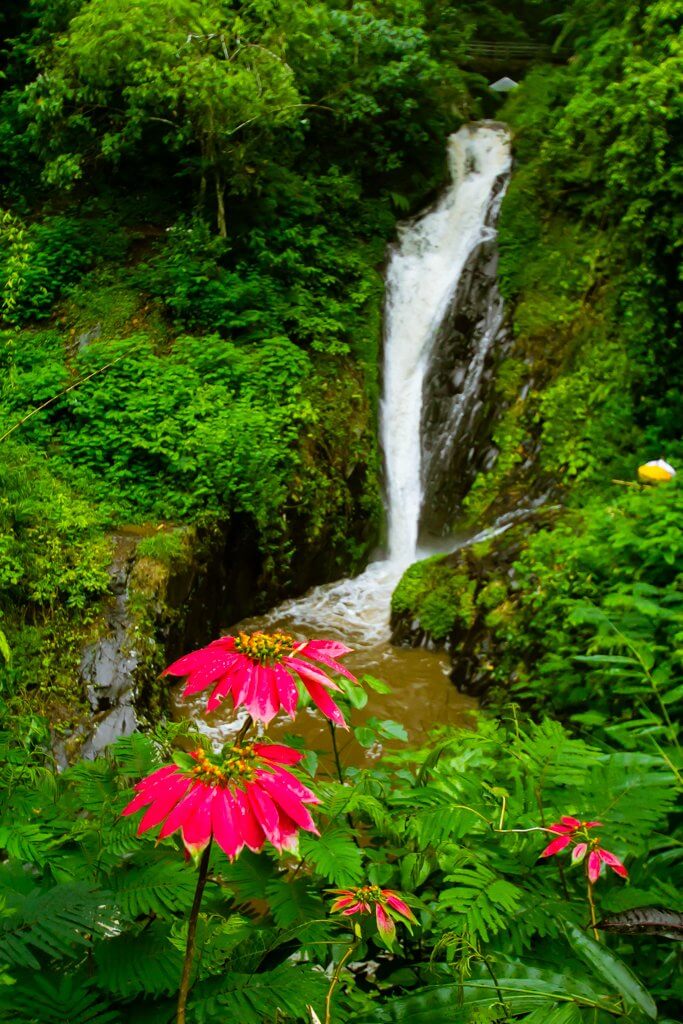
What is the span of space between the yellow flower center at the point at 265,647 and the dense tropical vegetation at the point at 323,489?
6 cm

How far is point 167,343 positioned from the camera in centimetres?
749

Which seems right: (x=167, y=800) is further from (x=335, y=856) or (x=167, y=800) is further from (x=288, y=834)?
(x=335, y=856)

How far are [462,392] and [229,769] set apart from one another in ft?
26.1

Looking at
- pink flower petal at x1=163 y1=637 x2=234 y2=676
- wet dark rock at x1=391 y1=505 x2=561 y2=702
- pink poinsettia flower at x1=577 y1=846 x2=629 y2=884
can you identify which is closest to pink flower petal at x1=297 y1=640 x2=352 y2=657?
pink flower petal at x1=163 y1=637 x2=234 y2=676

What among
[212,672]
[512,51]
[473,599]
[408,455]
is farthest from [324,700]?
[512,51]

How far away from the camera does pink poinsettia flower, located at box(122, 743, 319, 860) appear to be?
788mm

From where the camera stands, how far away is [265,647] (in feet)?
3.07

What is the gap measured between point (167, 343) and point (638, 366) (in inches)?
184

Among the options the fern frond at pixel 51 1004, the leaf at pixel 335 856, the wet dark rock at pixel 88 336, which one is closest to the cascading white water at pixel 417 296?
the wet dark rock at pixel 88 336

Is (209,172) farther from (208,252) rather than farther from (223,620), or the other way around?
(223,620)

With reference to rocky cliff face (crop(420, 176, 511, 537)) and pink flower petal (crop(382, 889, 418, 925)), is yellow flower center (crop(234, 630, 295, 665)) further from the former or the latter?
rocky cliff face (crop(420, 176, 511, 537))

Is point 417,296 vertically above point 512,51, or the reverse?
point 512,51

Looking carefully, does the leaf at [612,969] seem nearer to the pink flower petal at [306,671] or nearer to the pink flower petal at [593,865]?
the pink flower petal at [593,865]

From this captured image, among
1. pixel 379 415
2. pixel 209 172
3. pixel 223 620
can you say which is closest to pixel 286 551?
pixel 223 620
